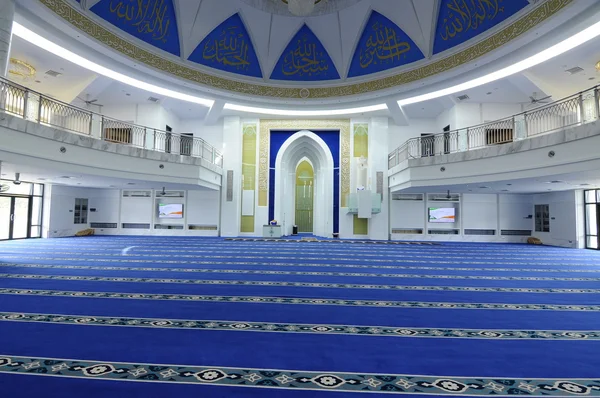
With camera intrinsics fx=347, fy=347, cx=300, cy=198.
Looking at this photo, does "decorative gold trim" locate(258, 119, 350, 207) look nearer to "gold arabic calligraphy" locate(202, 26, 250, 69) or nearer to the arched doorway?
"gold arabic calligraphy" locate(202, 26, 250, 69)

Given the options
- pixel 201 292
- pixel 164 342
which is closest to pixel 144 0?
pixel 201 292

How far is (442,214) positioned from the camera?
526 inches

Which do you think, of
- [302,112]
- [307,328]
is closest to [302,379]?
[307,328]

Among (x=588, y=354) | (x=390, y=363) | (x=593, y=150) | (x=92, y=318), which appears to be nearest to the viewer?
(x=390, y=363)

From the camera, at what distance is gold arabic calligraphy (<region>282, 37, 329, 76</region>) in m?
13.2

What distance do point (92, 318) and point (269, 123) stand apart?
489 inches

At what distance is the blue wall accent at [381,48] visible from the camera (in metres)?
11.6

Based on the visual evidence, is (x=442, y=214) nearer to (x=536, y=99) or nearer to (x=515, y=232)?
(x=515, y=232)

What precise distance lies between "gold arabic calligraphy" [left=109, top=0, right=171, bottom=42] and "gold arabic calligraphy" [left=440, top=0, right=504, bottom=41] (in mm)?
8648

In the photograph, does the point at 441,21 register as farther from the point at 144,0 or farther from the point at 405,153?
the point at 144,0

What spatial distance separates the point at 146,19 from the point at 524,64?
10910 mm

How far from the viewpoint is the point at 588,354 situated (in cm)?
225

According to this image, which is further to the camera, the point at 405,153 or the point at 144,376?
the point at 405,153

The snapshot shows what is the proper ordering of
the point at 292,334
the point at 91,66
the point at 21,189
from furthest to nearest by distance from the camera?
the point at 21,189
the point at 91,66
the point at 292,334
